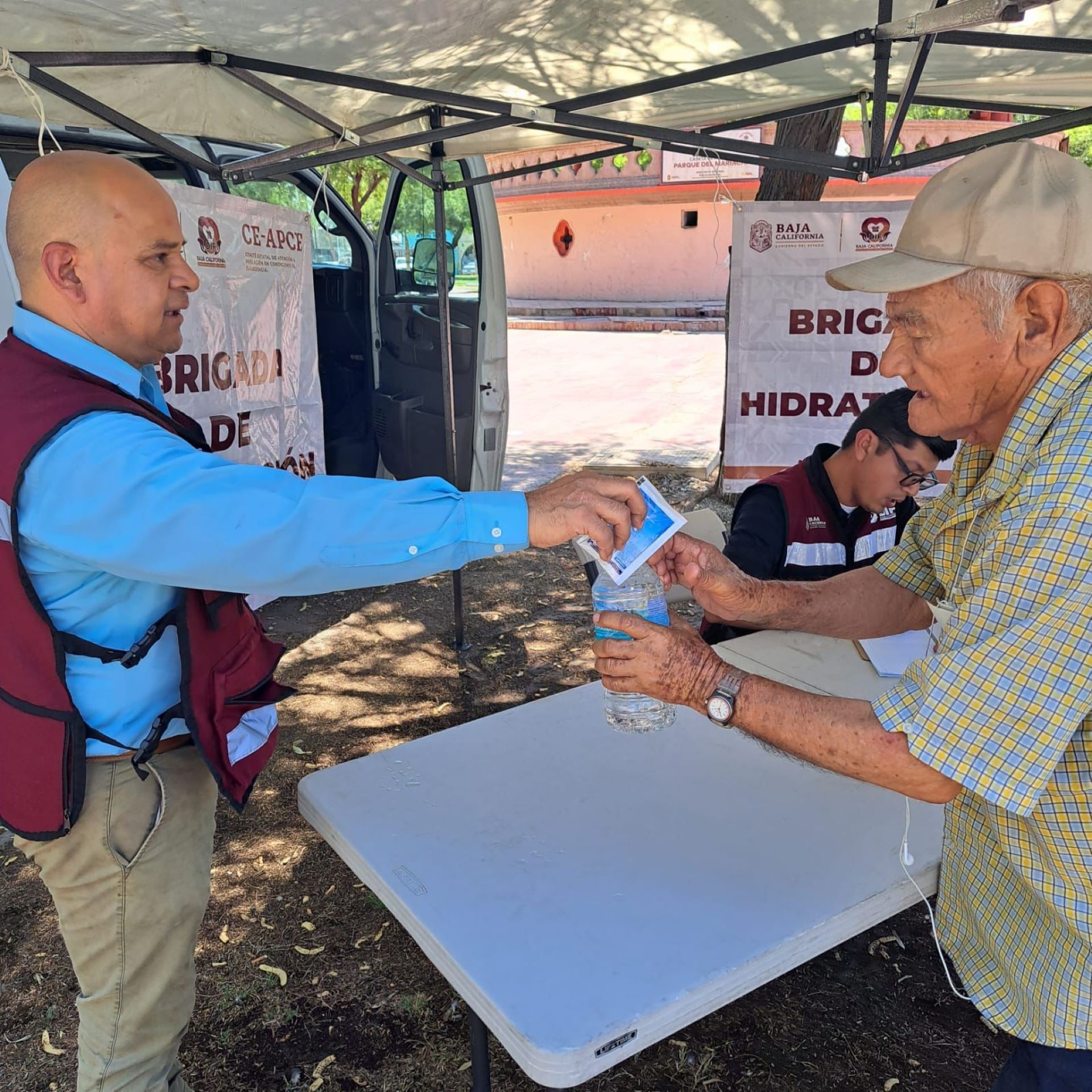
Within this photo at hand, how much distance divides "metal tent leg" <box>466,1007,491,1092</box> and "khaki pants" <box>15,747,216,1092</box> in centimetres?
56

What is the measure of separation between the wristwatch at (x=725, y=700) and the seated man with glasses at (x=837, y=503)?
1.29m

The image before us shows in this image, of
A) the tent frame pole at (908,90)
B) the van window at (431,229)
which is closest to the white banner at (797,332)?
the tent frame pole at (908,90)

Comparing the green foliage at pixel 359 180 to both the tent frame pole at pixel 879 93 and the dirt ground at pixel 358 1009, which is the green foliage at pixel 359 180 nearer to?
the tent frame pole at pixel 879 93

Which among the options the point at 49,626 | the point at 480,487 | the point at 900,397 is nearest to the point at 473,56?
the point at 900,397

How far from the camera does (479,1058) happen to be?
1.61 meters

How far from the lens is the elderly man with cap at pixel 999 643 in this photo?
1.10 m

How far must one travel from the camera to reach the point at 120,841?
1.56m

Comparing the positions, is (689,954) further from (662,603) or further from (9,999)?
(9,999)

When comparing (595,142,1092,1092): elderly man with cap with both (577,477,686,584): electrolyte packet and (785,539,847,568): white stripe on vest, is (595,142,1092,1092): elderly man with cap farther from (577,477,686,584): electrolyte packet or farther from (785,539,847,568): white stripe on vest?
(785,539,847,568): white stripe on vest

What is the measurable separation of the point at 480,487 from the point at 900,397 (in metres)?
3.32

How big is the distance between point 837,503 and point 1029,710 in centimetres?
185

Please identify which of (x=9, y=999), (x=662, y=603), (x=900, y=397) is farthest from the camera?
(x=900, y=397)

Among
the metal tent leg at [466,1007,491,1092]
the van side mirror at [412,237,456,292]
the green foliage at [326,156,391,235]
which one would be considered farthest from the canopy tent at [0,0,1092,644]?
the green foliage at [326,156,391,235]

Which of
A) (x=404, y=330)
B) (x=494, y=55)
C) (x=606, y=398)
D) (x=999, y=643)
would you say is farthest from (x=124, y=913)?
(x=606, y=398)
